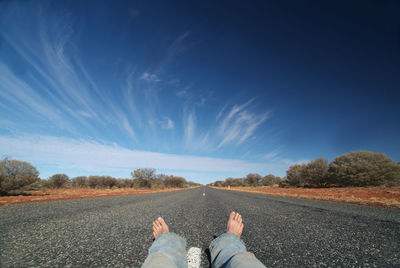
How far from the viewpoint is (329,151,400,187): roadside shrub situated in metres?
23.8

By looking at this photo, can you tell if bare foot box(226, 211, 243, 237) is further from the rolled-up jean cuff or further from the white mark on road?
the rolled-up jean cuff

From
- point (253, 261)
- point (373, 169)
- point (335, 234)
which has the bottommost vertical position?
point (335, 234)

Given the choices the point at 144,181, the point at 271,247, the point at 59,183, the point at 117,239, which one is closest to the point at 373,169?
the point at 271,247

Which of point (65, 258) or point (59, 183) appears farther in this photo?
point (59, 183)

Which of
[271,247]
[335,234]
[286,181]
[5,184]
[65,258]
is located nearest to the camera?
[65,258]

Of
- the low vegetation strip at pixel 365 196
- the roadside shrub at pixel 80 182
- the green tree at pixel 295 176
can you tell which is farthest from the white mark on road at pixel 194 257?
the green tree at pixel 295 176

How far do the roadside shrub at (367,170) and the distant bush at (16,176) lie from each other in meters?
40.2

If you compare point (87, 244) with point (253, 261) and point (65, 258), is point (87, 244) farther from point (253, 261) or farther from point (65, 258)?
point (253, 261)

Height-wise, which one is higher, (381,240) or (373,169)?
(373,169)

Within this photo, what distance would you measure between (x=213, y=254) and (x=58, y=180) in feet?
111

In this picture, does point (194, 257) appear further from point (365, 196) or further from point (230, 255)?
point (365, 196)

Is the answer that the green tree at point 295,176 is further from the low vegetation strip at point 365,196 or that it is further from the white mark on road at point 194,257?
the white mark on road at point 194,257

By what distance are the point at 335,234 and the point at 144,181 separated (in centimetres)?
3562

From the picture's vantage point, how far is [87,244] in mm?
2307
